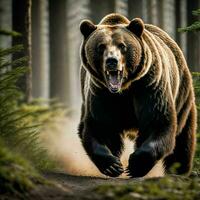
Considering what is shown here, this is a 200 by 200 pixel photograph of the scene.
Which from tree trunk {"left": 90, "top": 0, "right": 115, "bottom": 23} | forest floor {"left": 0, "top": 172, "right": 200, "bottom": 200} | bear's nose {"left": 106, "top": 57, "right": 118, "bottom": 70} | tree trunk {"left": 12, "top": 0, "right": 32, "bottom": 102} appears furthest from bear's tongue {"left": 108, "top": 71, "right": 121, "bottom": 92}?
tree trunk {"left": 90, "top": 0, "right": 115, "bottom": 23}

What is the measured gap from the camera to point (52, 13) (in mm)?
22062

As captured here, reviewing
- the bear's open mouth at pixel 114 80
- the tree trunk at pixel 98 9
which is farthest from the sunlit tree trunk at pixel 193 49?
the bear's open mouth at pixel 114 80

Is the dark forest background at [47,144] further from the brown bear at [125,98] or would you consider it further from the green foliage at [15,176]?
the brown bear at [125,98]

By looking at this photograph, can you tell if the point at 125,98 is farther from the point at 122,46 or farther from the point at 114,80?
the point at 122,46

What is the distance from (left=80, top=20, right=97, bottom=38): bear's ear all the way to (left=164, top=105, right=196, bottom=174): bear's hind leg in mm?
1957

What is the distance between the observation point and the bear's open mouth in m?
7.03

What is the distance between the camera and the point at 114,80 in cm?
710

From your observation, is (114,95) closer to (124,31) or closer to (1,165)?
(124,31)

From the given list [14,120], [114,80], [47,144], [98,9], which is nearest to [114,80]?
[114,80]

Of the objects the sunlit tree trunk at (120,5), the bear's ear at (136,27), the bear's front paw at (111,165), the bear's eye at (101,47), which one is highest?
the sunlit tree trunk at (120,5)

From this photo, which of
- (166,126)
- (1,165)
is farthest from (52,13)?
(1,165)

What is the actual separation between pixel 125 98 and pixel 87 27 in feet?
3.20

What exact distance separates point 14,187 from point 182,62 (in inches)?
186

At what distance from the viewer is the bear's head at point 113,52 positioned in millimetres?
7039
